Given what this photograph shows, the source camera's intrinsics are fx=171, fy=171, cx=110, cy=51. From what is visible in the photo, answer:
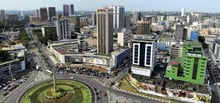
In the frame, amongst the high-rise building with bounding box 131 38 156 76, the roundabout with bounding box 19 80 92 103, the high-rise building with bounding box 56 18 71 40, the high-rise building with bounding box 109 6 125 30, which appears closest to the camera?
the roundabout with bounding box 19 80 92 103

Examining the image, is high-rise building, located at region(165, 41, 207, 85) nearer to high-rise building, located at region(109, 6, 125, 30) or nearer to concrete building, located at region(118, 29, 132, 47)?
concrete building, located at region(118, 29, 132, 47)

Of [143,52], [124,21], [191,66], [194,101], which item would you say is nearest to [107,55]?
[143,52]

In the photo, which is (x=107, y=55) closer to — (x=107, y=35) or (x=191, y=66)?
(x=107, y=35)

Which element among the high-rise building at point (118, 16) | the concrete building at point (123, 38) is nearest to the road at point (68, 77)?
the concrete building at point (123, 38)

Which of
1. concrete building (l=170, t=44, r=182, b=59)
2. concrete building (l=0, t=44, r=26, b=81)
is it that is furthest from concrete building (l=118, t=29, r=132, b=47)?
concrete building (l=0, t=44, r=26, b=81)

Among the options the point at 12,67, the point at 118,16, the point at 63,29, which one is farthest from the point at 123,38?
the point at 118,16

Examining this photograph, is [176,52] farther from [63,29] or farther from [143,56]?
[63,29]
